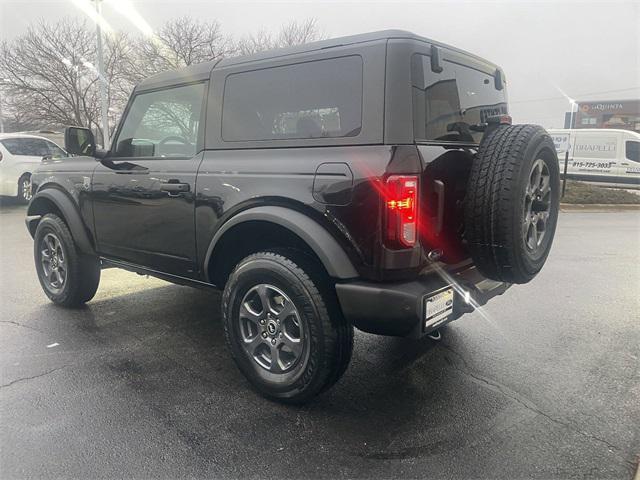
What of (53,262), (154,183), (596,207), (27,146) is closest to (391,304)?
(154,183)

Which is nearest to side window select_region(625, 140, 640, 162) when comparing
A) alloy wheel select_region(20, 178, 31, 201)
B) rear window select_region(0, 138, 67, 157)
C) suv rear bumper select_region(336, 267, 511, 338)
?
suv rear bumper select_region(336, 267, 511, 338)

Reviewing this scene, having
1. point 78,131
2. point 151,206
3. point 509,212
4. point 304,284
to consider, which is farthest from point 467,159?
point 78,131

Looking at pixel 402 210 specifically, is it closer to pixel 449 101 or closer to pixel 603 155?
pixel 449 101

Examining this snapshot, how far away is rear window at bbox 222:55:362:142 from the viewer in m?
2.58

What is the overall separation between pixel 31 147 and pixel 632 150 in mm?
18544

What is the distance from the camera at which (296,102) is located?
9.25 ft

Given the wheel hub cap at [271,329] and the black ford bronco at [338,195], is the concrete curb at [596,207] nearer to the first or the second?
the black ford bronco at [338,195]

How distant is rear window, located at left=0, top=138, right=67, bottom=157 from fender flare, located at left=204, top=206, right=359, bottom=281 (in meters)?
11.2

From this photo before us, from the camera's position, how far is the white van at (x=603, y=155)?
54.1 feet

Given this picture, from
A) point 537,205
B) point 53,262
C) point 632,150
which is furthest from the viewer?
point 632,150

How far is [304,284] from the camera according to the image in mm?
2568

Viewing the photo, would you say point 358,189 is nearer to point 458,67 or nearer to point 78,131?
point 458,67

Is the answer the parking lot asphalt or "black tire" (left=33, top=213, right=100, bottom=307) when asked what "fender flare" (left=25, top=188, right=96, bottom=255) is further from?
the parking lot asphalt

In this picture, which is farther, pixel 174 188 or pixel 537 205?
pixel 174 188
